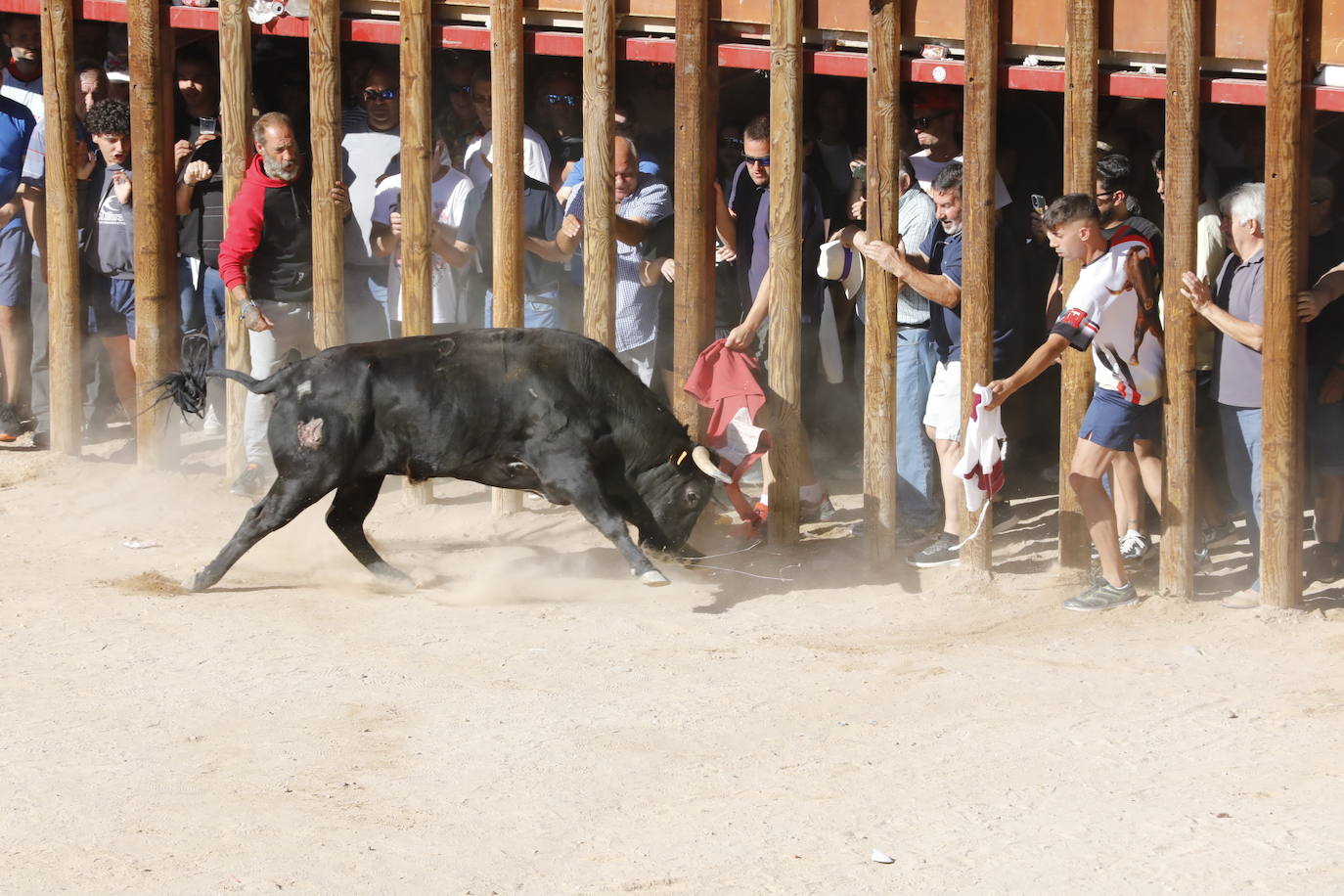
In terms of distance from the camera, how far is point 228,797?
556 centimetres

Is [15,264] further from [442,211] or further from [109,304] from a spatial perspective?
[442,211]

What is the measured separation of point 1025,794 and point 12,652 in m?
4.14

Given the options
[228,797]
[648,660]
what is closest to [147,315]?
[648,660]

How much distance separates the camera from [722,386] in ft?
28.6

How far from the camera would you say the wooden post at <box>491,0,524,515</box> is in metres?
8.85

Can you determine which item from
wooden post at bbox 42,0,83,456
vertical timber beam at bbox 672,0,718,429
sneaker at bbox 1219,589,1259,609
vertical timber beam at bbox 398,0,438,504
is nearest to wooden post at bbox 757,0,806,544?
vertical timber beam at bbox 672,0,718,429

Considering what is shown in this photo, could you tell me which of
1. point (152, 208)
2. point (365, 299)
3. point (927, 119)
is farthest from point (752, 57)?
point (152, 208)

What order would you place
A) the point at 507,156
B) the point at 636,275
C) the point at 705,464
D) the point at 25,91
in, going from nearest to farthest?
the point at 705,464 → the point at 507,156 → the point at 636,275 → the point at 25,91

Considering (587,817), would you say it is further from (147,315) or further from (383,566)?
(147,315)

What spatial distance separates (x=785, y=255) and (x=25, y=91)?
18.1 feet

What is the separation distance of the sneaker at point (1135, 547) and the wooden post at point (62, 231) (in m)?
6.12

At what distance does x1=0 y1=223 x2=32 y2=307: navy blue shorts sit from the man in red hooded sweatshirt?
2078mm

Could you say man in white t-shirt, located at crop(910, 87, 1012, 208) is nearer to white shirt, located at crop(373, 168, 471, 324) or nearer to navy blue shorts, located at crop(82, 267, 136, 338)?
white shirt, located at crop(373, 168, 471, 324)

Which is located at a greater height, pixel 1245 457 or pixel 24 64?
pixel 24 64
